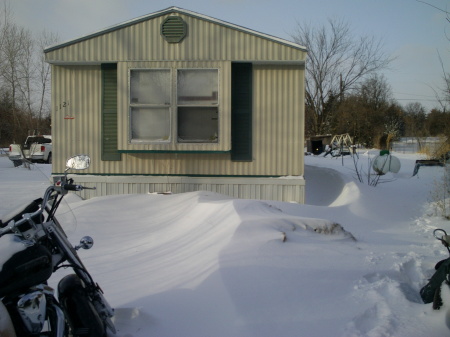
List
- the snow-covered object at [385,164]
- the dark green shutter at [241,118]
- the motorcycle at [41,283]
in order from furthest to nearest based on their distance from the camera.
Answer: the snow-covered object at [385,164] < the dark green shutter at [241,118] < the motorcycle at [41,283]

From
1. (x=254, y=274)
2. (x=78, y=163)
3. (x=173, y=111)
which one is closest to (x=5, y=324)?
(x=78, y=163)

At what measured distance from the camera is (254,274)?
3666 millimetres

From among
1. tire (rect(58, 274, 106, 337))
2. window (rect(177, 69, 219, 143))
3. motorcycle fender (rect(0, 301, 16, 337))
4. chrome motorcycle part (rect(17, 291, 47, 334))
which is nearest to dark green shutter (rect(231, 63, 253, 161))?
window (rect(177, 69, 219, 143))

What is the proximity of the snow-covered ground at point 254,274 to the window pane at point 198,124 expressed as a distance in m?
1.95

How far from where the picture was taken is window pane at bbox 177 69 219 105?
8.74 meters

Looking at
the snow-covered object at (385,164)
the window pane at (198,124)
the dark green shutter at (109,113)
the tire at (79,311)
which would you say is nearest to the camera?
the tire at (79,311)

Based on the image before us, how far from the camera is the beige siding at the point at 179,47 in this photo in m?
8.77

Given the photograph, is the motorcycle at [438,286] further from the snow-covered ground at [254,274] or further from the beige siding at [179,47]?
the beige siding at [179,47]

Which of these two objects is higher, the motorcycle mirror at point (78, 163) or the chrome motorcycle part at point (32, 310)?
the motorcycle mirror at point (78, 163)

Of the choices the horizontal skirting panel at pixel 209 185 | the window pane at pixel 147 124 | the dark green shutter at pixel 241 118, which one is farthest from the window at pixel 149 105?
the dark green shutter at pixel 241 118

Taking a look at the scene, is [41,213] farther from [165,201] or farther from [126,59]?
[126,59]

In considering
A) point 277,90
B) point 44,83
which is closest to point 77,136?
point 277,90

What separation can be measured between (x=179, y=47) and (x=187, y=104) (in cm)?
115

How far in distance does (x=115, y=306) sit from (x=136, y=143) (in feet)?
18.0
